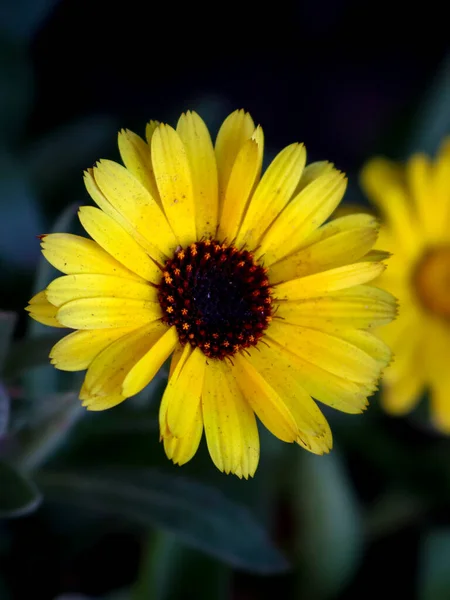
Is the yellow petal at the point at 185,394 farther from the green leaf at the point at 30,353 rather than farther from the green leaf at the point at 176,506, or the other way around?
the green leaf at the point at 176,506

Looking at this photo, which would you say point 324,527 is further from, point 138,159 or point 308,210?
point 138,159

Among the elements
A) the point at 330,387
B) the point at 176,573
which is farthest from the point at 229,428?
the point at 176,573

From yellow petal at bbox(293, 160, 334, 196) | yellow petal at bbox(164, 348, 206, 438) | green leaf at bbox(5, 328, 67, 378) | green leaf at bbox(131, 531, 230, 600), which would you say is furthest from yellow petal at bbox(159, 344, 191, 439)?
green leaf at bbox(131, 531, 230, 600)

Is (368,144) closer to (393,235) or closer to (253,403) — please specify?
(393,235)

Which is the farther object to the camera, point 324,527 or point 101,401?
point 324,527

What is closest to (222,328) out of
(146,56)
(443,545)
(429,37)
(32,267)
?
(32,267)

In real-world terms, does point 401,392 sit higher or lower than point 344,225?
lower
